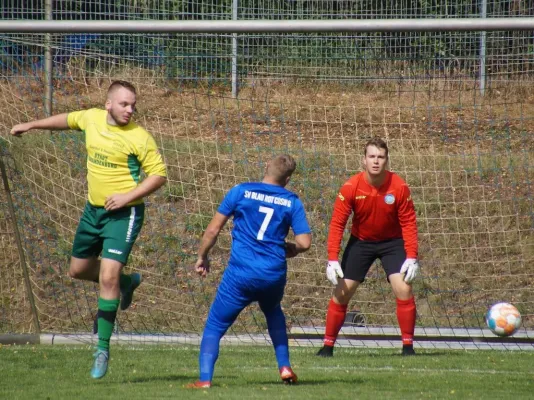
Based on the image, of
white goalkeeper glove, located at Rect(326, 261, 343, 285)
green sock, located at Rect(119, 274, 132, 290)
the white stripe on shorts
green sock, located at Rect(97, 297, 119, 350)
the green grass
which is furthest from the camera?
white goalkeeper glove, located at Rect(326, 261, 343, 285)

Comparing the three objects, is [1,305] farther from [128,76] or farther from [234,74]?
[234,74]

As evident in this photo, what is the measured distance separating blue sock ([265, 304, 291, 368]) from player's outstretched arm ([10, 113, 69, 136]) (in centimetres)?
203

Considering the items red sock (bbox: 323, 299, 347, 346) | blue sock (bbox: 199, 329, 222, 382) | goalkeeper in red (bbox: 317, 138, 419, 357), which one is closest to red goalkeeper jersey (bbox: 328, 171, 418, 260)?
goalkeeper in red (bbox: 317, 138, 419, 357)

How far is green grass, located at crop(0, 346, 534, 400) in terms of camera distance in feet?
19.3

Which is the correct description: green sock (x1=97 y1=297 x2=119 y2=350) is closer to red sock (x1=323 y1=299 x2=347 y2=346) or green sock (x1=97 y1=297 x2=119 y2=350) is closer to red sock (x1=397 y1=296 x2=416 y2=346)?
red sock (x1=323 y1=299 x2=347 y2=346)

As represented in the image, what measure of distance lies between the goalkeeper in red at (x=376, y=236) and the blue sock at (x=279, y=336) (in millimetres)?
1786

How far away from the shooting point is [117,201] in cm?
636

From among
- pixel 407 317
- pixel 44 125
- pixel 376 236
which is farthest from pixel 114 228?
pixel 407 317

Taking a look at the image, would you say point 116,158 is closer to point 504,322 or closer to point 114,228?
point 114,228

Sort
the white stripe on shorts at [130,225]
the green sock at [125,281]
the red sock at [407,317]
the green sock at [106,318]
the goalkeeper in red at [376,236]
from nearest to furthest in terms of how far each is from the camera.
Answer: the green sock at [106,318] → the white stripe on shorts at [130,225] → the green sock at [125,281] → the goalkeeper in red at [376,236] → the red sock at [407,317]

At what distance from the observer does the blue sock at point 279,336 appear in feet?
20.0

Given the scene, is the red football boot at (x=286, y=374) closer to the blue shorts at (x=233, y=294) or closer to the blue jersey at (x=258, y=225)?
the blue shorts at (x=233, y=294)

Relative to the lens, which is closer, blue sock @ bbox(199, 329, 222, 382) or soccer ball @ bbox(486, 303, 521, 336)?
blue sock @ bbox(199, 329, 222, 382)

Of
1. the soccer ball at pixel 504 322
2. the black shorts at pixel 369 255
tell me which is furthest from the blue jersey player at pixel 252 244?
the soccer ball at pixel 504 322
